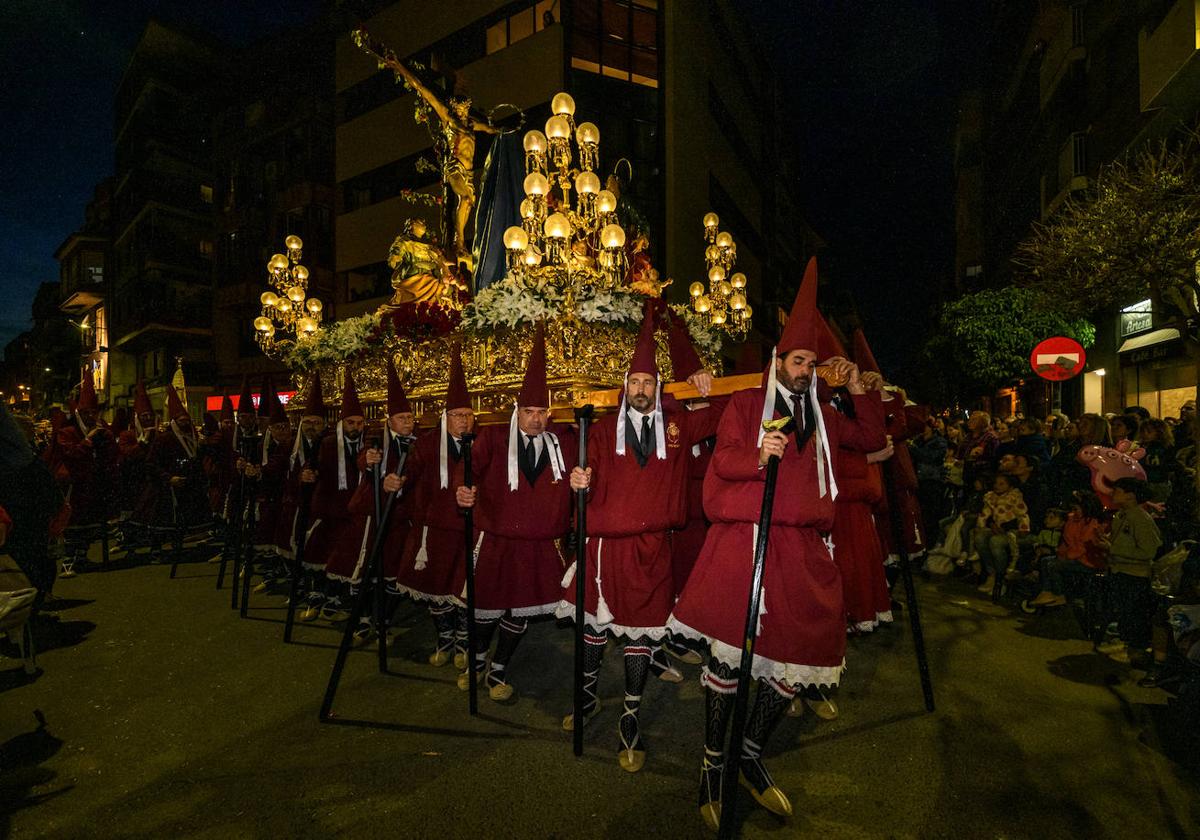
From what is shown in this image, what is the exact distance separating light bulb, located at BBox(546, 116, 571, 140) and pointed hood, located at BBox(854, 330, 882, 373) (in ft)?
13.9

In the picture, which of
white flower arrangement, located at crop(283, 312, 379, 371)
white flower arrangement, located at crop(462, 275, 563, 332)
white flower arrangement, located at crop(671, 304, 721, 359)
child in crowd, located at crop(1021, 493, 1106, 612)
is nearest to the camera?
child in crowd, located at crop(1021, 493, 1106, 612)

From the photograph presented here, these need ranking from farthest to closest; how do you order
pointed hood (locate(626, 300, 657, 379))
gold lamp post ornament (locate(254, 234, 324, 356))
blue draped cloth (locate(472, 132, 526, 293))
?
gold lamp post ornament (locate(254, 234, 324, 356))
blue draped cloth (locate(472, 132, 526, 293))
pointed hood (locate(626, 300, 657, 379))

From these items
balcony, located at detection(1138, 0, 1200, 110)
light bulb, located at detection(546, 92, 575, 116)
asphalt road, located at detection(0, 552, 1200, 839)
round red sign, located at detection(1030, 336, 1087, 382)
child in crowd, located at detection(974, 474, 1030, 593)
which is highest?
balcony, located at detection(1138, 0, 1200, 110)

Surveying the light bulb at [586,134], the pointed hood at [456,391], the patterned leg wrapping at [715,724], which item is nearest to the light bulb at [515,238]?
the light bulb at [586,134]

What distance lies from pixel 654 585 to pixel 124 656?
16.9ft

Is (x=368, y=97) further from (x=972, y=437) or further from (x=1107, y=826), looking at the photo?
(x=1107, y=826)

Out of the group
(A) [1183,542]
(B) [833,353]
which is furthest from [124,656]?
(A) [1183,542]

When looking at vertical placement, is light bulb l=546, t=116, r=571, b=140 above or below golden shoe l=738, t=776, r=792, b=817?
above

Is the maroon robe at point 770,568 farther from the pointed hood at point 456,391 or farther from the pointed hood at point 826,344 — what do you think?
the pointed hood at point 456,391

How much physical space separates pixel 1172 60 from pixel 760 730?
16.5 meters

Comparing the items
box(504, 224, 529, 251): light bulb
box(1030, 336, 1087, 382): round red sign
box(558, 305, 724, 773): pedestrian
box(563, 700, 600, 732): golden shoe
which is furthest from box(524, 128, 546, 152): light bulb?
box(1030, 336, 1087, 382): round red sign

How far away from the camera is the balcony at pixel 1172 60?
1151 centimetres

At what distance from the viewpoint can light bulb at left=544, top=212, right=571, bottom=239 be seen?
21.2 feet

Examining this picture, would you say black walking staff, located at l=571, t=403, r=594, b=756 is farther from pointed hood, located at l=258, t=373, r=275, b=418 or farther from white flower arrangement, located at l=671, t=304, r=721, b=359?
pointed hood, located at l=258, t=373, r=275, b=418
